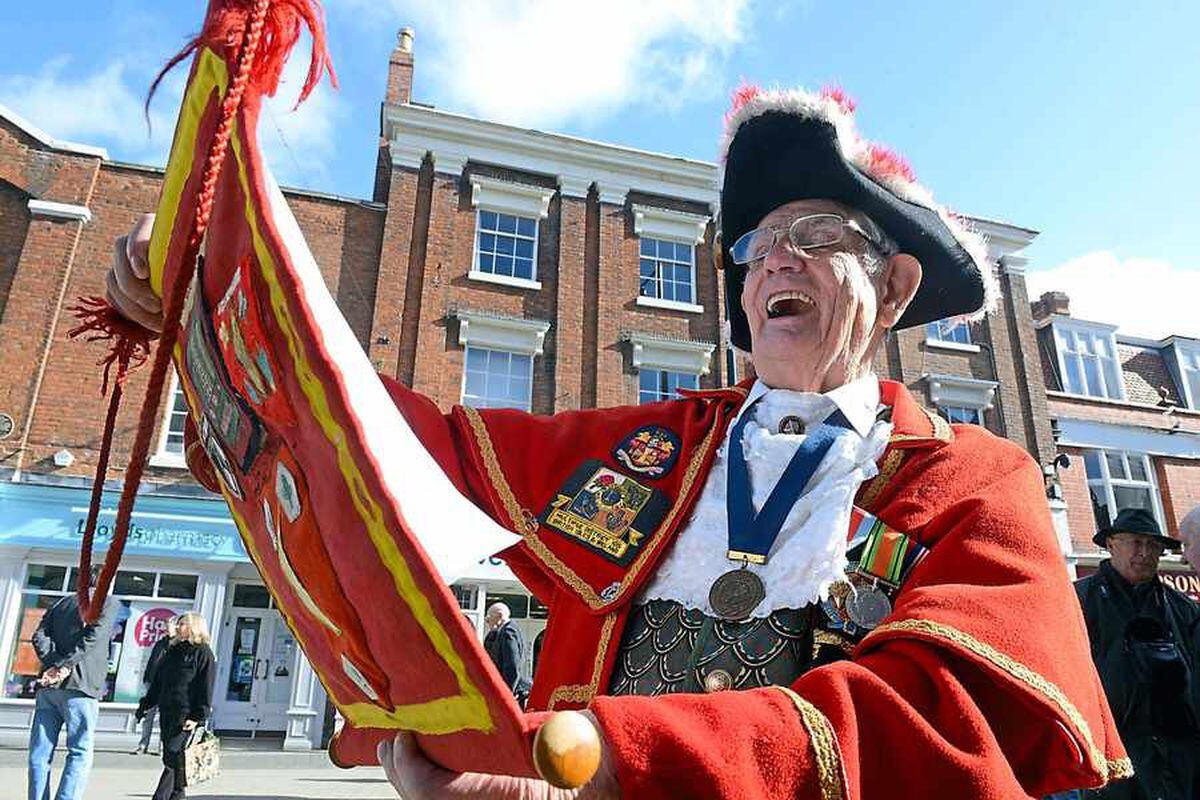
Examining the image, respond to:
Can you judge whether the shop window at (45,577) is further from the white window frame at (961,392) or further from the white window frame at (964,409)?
the white window frame at (964,409)

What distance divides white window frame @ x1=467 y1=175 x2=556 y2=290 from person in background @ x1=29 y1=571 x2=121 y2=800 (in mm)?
9264

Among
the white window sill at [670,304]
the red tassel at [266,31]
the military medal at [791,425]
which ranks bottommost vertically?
the military medal at [791,425]

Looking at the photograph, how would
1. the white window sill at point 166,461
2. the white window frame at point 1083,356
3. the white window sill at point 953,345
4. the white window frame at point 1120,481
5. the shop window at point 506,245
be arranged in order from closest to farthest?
the white window sill at point 166,461 → the shop window at point 506,245 → the white window sill at point 953,345 → the white window frame at point 1120,481 → the white window frame at point 1083,356

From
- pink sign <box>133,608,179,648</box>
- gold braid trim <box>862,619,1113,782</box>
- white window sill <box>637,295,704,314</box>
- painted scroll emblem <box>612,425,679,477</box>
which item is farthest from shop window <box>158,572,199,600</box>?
gold braid trim <box>862,619,1113,782</box>

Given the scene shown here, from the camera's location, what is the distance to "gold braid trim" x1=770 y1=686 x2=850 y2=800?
2.97ft

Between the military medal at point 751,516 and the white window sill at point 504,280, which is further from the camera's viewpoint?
the white window sill at point 504,280

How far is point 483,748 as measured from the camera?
80cm

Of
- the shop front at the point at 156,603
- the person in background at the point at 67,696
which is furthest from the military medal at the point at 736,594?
the shop front at the point at 156,603

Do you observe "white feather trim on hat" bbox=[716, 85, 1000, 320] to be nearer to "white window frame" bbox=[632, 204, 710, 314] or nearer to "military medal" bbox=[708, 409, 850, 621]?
"military medal" bbox=[708, 409, 850, 621]

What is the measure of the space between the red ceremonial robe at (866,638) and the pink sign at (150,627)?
38.8 ft

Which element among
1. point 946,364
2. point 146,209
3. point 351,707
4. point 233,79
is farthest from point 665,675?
point 946,364

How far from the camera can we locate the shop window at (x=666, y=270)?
15.1 metres

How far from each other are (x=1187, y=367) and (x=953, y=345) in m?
7.93

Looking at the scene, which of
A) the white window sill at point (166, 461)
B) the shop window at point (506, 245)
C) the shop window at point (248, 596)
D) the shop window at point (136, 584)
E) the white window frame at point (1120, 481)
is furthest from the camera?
the white window frame at point (1120, 481)
